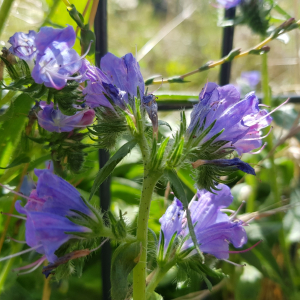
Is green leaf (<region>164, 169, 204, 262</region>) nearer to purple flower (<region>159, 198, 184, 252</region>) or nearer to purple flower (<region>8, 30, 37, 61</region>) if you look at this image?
purple flower (<region>159, 198, 184, 252</region>)

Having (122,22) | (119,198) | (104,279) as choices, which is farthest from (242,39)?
(104,279)

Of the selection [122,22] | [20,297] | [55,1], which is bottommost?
[20,297]

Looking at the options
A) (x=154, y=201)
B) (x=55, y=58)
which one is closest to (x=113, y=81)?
(x=55, y=58)

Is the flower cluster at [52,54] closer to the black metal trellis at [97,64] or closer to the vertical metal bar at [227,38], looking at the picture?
the black metal trellis at [97,64]

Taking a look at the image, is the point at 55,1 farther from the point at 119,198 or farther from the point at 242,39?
the point at 242,39

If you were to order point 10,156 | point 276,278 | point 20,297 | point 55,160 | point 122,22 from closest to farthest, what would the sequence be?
point 55,160, point 10,156, point 20,297, point 276,278, point 122,22

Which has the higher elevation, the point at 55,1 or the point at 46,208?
the point at 55,1

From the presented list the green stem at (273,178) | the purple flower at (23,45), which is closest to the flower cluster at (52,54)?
Answer: the purple flower at (23,45)
